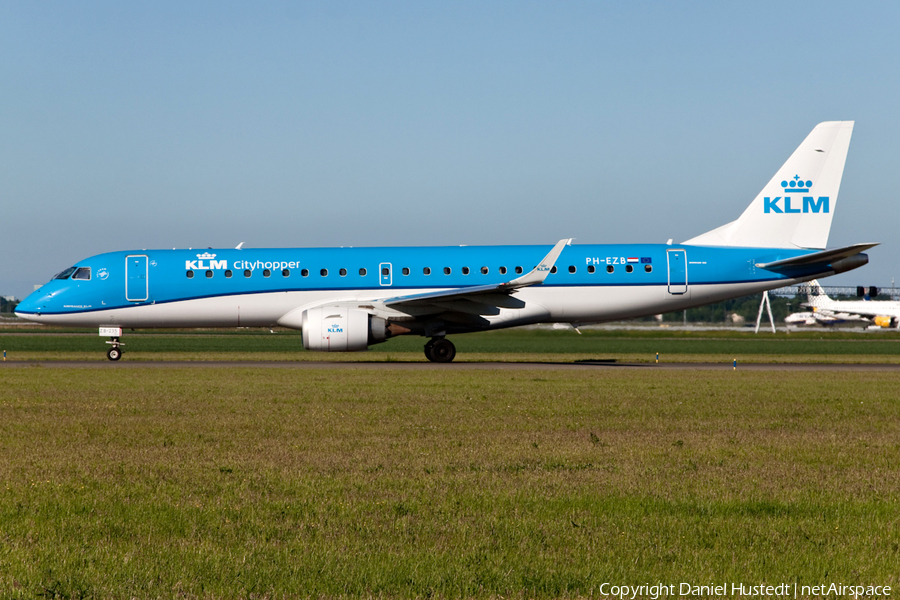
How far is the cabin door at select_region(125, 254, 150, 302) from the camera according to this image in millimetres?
28438

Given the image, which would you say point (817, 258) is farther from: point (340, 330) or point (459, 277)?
point (340, 330)

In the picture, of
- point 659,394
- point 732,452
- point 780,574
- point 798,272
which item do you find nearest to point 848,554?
point 780,574

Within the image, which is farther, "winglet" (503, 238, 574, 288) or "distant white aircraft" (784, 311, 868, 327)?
"distant white aircraft" (784, 311, 868, 327)

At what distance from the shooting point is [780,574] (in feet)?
18.1

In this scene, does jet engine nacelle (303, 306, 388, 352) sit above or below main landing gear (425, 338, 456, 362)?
above

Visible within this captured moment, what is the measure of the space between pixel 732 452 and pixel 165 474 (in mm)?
6085

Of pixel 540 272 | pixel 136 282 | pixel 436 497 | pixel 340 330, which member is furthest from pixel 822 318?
pixel 436 497

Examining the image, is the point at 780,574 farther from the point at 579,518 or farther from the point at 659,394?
the point at 659,394

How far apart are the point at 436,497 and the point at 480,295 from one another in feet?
62.4

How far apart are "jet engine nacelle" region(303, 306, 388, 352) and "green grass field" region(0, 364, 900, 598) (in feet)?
33.9

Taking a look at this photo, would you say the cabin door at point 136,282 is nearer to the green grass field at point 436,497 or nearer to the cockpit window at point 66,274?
the cockpit window at point 66,274

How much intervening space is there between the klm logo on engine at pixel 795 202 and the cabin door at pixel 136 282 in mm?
19775

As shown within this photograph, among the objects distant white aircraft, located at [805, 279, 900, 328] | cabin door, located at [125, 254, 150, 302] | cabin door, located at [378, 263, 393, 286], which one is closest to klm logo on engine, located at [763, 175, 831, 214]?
cabin door, located at [378, 263, 393, 286]

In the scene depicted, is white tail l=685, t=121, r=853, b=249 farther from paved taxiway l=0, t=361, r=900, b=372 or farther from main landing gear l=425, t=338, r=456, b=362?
main landing gear l=425, t=338, r=456, b=362
